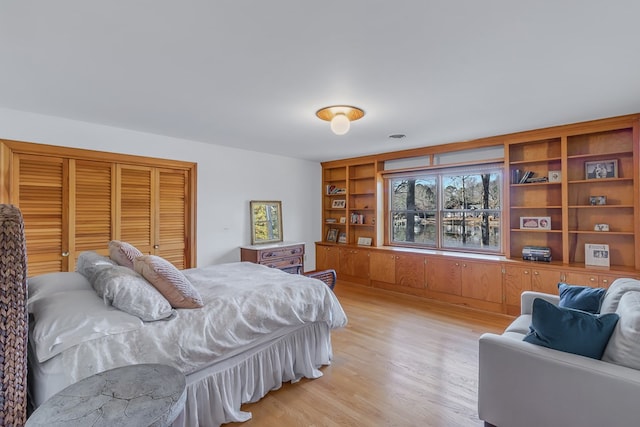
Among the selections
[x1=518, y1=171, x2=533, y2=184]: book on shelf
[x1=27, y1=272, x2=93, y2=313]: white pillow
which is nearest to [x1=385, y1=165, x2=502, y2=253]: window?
[x1=518, y1=171, x2=533, y2=184]: book on shelf

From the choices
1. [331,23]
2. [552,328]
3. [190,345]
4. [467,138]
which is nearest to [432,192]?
[467,138]

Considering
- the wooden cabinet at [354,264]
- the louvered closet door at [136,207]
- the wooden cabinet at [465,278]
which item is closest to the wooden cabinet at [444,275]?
the wooden cabinet at [465,278]

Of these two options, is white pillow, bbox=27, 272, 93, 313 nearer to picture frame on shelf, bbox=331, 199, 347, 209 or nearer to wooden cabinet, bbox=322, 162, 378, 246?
wooden cabinet, bbox=322, 162, 378, 246

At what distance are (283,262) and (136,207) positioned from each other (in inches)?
89.1

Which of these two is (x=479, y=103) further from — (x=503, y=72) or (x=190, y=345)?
(x=190, y=345)

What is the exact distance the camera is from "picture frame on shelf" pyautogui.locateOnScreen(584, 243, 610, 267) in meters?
3.38

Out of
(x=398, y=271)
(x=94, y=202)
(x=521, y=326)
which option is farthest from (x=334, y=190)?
(x=521, y=326)

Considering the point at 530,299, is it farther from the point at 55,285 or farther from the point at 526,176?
the point at 55,285

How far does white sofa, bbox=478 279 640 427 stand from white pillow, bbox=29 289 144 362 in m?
2.07

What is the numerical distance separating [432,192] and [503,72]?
2.97 m

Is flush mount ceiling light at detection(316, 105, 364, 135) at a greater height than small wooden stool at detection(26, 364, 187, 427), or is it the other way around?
flush mount ceiling light at detection(316, 105, 364, 135)

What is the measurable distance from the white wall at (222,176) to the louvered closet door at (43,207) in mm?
271

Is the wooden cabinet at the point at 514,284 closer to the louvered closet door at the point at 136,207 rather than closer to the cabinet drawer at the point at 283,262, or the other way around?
the cabinet drawer at the point at 283,262

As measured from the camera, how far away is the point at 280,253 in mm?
4891
